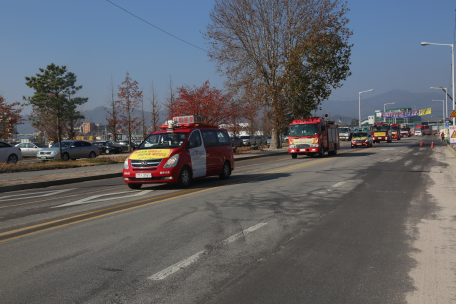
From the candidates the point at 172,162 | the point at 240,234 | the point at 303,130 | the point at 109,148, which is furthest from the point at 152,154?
the point at 109,148

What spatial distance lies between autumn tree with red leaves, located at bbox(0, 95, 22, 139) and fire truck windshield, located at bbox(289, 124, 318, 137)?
2119 cm

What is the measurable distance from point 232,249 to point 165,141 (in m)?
7.95

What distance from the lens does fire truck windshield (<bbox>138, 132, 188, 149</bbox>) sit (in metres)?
13.0

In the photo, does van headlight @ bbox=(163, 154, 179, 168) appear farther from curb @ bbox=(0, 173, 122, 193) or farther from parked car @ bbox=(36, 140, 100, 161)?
parked car @ bbox=(36, 140, 100, 161)

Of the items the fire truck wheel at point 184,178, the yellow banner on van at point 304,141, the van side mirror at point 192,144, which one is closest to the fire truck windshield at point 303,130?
the yellow banner on van at point 304,141

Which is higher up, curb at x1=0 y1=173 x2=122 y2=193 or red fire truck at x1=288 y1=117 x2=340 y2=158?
red fire truck at x1=288 y1=117 x2=340 y2=158

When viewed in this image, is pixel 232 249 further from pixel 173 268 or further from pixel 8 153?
pixel 8 153

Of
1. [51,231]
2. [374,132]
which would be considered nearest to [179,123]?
[51,231]

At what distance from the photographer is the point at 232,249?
18.9 ft

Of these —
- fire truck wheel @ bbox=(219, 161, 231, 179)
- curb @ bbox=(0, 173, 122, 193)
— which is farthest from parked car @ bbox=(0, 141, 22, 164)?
fire truck wheel @ bbox=(219, 161, 231, 179)

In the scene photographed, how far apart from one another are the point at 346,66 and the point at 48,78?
83.6ft

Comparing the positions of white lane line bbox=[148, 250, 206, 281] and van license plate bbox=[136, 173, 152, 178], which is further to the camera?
van license plate bbox=[136, 173, 152, 178]

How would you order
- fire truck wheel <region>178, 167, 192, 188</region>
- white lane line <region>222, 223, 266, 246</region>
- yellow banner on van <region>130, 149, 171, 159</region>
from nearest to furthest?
white lane line <region>222, 223, 266, 246</region>, yellow banner on van <region>130, 149, 171, 159</region>, fire truck wheel <region>178, 167, 192, 188</region>

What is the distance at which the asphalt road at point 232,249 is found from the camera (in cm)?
425
